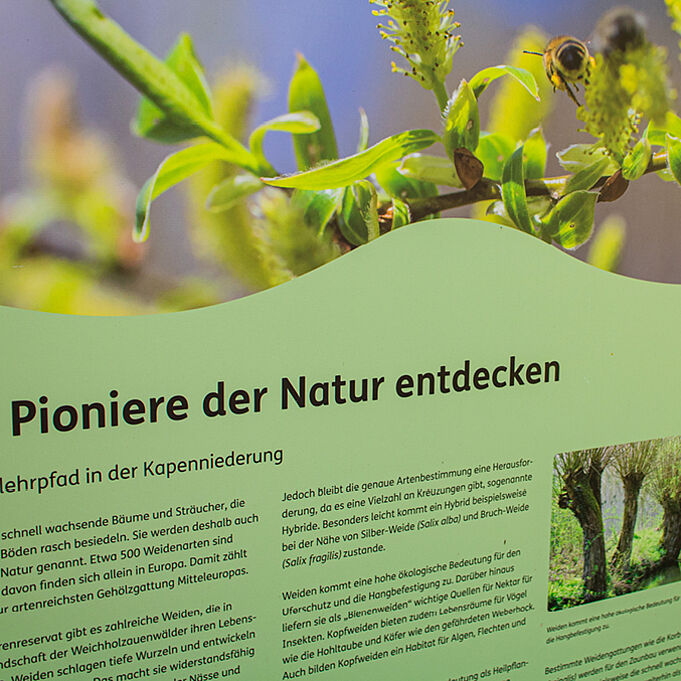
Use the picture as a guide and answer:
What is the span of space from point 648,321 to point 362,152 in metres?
0.64

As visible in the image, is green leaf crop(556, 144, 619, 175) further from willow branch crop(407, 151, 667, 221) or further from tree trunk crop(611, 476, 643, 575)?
tree trunk crop(611, 476, 643, 575)

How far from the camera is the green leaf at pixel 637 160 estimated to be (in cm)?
121

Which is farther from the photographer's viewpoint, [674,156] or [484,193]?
[674,156]

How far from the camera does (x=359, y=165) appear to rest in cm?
104

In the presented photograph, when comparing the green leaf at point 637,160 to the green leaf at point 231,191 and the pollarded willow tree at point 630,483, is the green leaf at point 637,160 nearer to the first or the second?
the pollarded willow tree at point 630,483

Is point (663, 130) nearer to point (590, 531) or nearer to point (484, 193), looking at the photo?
point (484, 193)

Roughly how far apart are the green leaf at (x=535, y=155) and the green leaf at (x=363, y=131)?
30cm

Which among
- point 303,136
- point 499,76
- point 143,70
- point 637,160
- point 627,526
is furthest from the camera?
point 627,526

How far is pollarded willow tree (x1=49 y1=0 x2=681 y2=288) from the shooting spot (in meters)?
0.93

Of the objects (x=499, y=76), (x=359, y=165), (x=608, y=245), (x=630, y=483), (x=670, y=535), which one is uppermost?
(x=499, y=76)

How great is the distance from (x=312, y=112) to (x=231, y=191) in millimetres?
162

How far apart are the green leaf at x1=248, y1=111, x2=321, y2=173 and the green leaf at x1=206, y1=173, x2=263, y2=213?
0.02 meters

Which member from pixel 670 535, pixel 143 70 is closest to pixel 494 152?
pixel 143 70

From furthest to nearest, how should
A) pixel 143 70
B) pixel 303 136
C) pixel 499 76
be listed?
pixel 499 76 < pixel 303 136 < pixel 143 70
